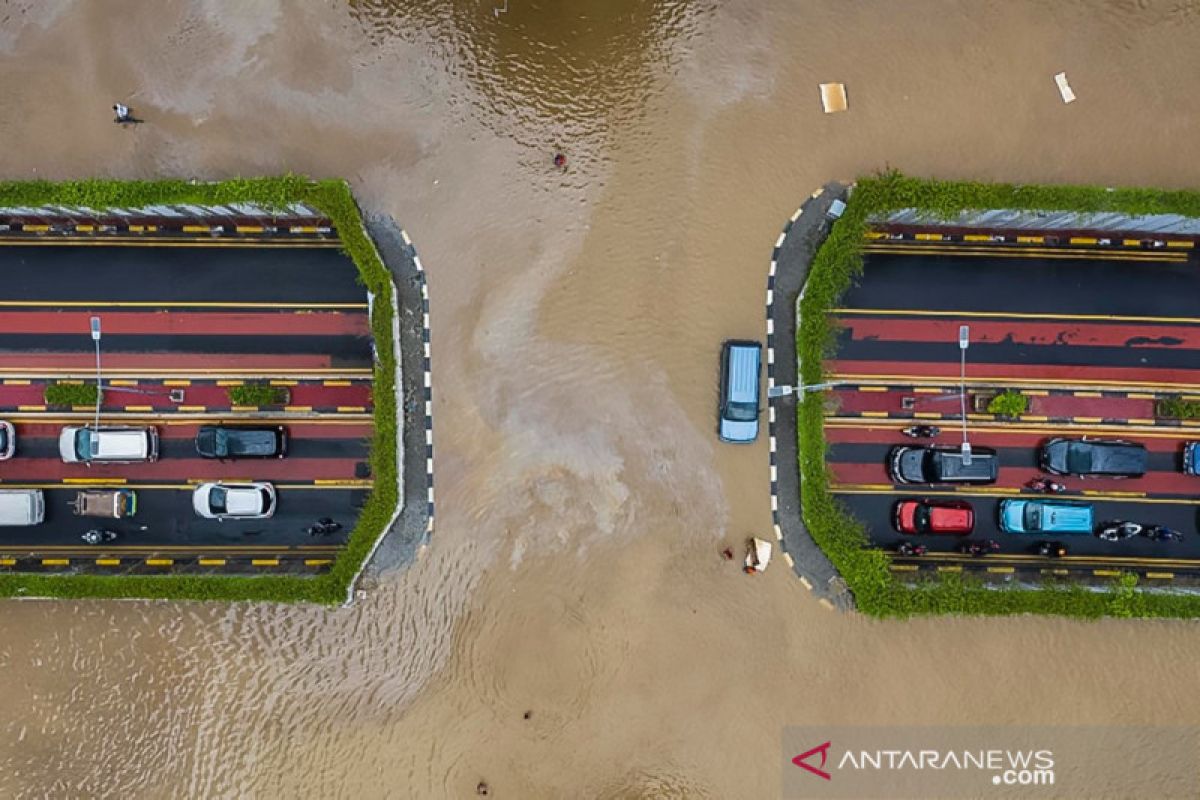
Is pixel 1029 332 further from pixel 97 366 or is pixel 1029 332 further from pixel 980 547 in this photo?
pixel 97 366

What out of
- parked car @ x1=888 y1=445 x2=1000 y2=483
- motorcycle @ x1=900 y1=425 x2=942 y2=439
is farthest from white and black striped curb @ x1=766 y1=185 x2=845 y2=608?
motorcycle @ x1=900 y1=425 x2=942 y2=439

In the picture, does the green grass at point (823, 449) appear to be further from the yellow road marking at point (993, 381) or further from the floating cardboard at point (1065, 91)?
the floating cardboard at point (1065, 91)

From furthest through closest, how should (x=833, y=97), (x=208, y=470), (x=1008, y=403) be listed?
1. (x=833, y=97)
2. (x=208, y=470)
3. (x=1008, y=403)

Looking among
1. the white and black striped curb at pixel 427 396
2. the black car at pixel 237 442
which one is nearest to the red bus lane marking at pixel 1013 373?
the white and black striped curb at pixel 427 396

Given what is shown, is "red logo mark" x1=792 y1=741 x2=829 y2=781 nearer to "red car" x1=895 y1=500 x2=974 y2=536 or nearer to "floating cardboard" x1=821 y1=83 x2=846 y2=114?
"red car" x1=895 y1=500 x2=974 y2=536

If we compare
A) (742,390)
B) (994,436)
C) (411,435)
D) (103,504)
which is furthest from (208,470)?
(994,436)
